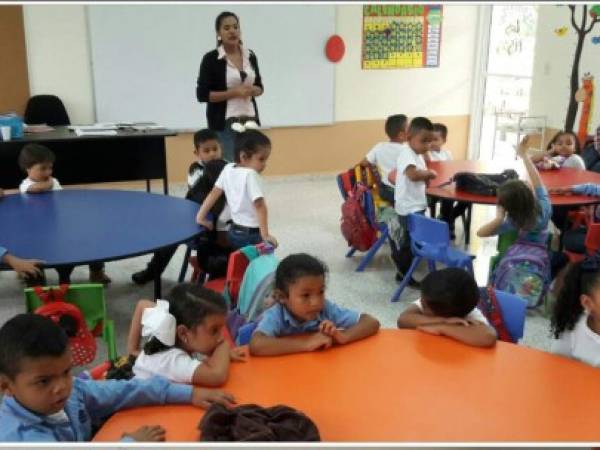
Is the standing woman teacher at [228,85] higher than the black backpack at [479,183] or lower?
higher

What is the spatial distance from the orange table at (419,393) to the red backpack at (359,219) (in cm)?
251

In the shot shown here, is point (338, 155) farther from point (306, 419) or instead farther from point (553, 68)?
point (306, 419)

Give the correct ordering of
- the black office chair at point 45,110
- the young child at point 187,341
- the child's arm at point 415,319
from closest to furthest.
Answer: the young child at point 187,341 → the child's arm at point 415,319 → the black office chair at point 45,110

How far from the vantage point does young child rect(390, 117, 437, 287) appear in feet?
12.4

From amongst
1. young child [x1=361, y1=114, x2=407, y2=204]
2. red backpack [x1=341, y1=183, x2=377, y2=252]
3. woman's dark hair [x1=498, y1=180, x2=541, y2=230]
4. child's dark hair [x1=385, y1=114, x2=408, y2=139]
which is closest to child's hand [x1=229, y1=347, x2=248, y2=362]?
woman's dark hair [x1=498, y1=180, x2=541, y2=230]

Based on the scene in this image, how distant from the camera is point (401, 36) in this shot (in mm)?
7414

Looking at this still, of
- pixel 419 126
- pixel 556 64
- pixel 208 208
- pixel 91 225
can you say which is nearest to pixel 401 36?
pixel 556 64

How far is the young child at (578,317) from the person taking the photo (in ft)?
5.99

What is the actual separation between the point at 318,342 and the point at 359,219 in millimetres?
2629

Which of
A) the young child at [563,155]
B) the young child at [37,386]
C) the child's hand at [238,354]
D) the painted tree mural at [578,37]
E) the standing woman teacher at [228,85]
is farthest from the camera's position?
the painted tree mural at [578,37]

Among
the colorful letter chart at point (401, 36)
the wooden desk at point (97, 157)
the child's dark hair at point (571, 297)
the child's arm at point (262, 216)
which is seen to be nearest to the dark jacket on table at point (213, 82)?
the wooden desk at point (97, 157)

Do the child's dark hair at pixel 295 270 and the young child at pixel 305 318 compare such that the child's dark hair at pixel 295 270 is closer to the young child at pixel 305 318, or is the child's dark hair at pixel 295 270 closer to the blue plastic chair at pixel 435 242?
the young child at pixel 305 318

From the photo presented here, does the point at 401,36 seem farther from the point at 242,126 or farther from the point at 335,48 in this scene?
the point at 242,126

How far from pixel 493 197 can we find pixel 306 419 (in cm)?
273
